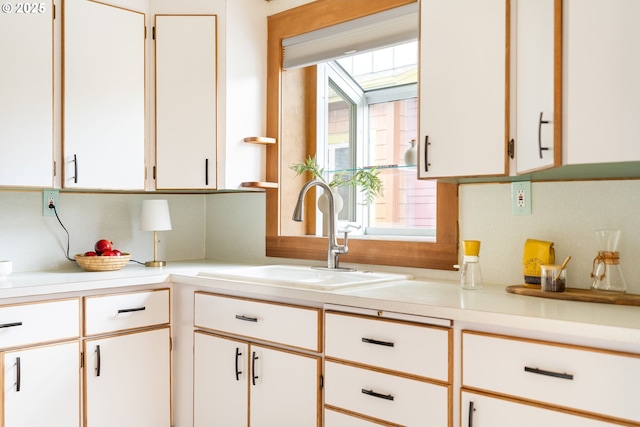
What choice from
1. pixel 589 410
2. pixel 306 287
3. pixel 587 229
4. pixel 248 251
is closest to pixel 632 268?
pixel 587 229

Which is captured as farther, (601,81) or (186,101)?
(186,101)

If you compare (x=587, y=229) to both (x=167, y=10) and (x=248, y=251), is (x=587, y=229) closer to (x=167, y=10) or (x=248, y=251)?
(x=248, y=251)

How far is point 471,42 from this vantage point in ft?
6.22

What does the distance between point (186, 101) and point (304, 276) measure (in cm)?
104

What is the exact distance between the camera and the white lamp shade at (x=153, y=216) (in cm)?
282

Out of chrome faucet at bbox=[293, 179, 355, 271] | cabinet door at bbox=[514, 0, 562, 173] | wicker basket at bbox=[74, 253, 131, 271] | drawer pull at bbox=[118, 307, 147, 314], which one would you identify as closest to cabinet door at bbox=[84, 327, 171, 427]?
drawer pull at bbox=[118, 307, 147, 314]

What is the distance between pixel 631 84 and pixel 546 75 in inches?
9.4

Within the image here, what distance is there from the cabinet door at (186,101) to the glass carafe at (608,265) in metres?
1.72

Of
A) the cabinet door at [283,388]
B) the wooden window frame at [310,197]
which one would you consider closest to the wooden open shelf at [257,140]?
the wooden window frame at [310,197]

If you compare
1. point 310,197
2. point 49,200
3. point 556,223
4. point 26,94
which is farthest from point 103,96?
point 556,223

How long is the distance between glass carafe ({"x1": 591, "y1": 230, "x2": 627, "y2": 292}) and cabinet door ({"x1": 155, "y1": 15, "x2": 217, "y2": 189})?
1.72 meters

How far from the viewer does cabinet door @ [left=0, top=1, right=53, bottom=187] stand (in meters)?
2.24

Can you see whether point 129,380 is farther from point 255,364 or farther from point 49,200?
point 49,200

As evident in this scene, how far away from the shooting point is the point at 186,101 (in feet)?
8.77
